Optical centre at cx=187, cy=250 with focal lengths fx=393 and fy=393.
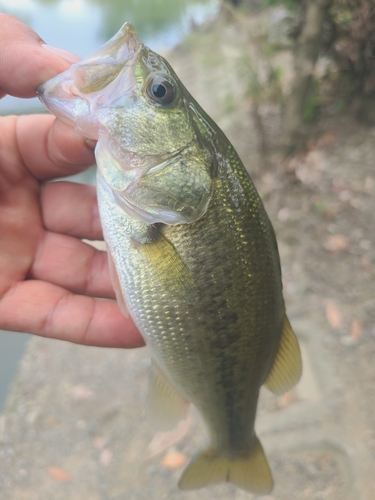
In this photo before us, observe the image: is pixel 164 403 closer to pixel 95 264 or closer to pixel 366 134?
pixel 95 264

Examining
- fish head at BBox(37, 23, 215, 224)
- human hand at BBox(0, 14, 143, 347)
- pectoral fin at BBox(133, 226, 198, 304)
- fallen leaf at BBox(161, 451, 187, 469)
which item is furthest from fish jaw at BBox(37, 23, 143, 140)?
fallen leaf at BBox(161, 451, 187, 469)

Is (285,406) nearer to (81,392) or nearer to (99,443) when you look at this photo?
(99,443)

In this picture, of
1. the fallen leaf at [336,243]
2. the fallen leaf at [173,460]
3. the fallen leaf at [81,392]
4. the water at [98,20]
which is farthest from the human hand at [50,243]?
the water at [98,20]

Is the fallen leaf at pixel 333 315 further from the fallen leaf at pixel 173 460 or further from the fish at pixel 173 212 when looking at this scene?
A: the fish at pixel 173 212

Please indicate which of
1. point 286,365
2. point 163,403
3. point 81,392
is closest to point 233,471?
point 163,403

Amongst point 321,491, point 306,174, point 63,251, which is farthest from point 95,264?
point 306,174

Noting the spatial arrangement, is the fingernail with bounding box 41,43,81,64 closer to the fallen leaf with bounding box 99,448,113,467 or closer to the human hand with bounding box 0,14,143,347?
the human hand with bounding box 0,14,143,347

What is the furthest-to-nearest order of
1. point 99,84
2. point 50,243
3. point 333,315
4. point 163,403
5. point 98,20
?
point 98,20 < point 333,315 < point 50,243 < point 163,403 < point 99,84
